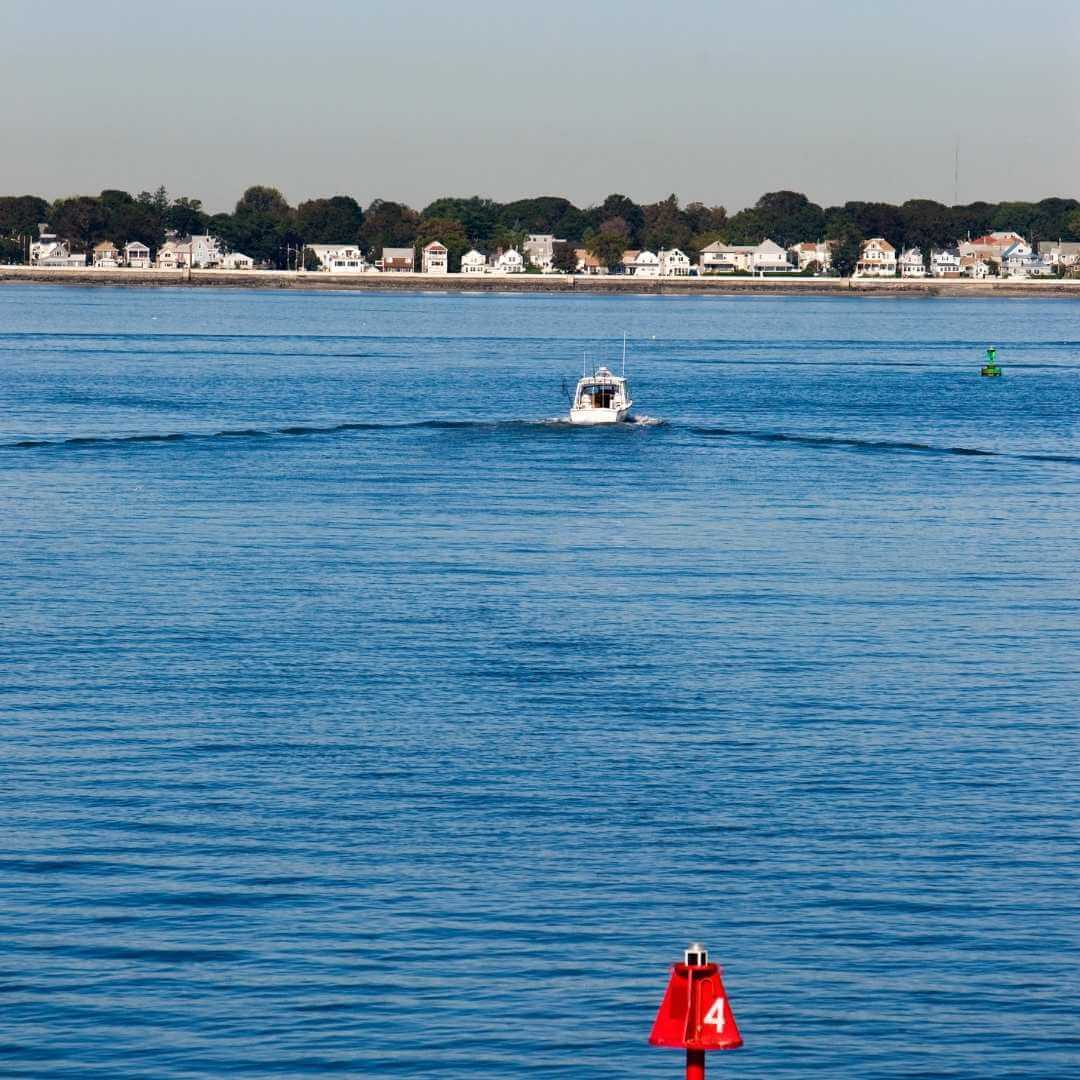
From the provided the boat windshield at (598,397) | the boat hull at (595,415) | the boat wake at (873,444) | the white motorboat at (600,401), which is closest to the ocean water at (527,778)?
the boat wake at (873,444)

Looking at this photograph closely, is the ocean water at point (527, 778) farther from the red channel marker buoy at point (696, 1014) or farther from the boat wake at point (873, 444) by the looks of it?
the boat wake at point (873, 444)

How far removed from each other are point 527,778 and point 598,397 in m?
75.3

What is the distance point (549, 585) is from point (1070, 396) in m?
95.1

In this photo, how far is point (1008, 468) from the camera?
90.1 metres

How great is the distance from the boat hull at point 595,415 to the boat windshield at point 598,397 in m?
0.72

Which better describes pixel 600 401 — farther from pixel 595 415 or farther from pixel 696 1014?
pixel 696 1014

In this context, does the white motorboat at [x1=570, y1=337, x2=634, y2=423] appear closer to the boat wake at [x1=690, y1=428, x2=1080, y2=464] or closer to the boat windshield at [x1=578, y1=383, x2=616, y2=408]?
the boat windshield at [x1=578, y1=383, x2=616, y2=408]

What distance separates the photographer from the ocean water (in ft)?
79.3

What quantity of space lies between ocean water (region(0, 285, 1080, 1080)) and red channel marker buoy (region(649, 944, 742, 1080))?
7415 mm

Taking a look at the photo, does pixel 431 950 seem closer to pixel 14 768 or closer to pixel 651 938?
pixel 651 938

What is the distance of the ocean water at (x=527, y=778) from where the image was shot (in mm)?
24156

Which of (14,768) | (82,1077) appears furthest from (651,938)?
(14,768)

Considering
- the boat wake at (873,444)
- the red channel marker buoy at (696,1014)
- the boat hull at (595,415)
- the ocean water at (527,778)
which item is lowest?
the ocean water at (527,778)

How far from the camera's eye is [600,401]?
10831 centimetres
